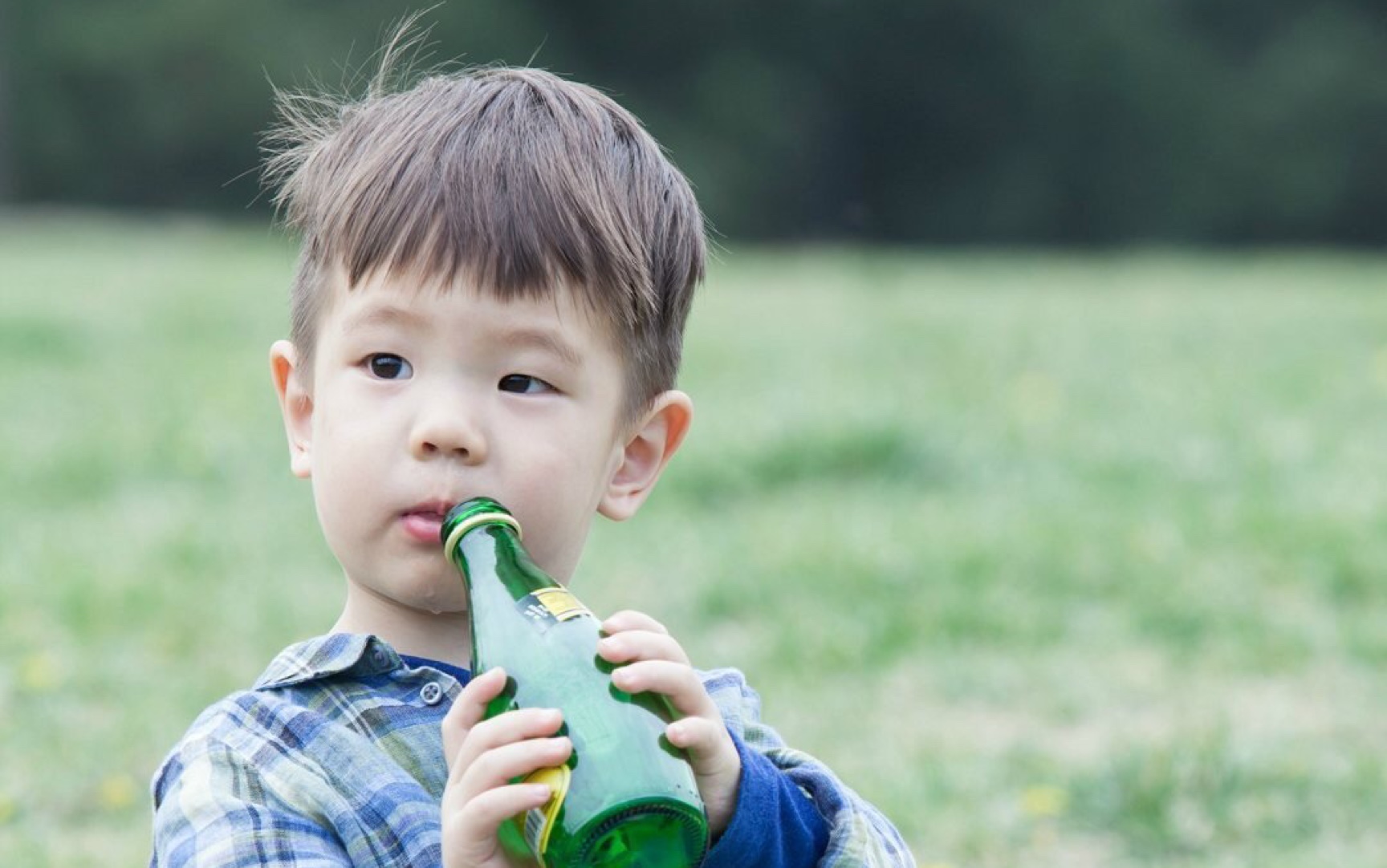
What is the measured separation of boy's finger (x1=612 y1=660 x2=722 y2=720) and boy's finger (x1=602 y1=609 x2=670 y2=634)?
44 millimetres

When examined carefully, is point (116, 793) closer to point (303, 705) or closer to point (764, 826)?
point (303, 705)

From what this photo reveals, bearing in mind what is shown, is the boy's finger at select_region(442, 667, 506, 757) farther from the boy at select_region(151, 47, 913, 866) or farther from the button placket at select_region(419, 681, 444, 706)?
the button placket at select_region(419, 681, 444, 706)

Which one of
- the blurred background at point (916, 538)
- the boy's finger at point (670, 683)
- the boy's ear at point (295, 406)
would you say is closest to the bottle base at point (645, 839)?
the boy's finger at point (670, 683)

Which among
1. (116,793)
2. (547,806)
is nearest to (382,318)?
(547,806)

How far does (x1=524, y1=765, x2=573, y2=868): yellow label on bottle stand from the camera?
1665 mm

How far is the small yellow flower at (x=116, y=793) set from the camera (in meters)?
3.89

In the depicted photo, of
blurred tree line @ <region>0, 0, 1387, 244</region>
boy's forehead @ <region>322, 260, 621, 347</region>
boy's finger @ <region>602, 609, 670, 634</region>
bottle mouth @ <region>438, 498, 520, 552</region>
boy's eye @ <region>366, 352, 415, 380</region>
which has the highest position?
blurred tree line @ <region>0, 0, 1387, 244</region>

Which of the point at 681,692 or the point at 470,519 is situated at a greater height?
the point at 470,519

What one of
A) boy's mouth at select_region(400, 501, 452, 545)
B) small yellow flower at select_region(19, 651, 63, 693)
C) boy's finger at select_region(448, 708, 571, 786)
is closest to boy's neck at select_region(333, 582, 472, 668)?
boy's mouth at select_region(400, 501, 452, 545)

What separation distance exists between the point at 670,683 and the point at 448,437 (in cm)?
35

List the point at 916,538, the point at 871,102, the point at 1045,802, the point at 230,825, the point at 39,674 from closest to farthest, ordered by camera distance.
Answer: the point at 230,825
the point at 1045,802
the point at 39,674
the point at 916,538
the point at 871,102

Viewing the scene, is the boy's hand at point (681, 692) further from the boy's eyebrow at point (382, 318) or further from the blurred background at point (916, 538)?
the blurred background at point (916, 538)

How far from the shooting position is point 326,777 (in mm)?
1926

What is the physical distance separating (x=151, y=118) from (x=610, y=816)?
34.1 metres
